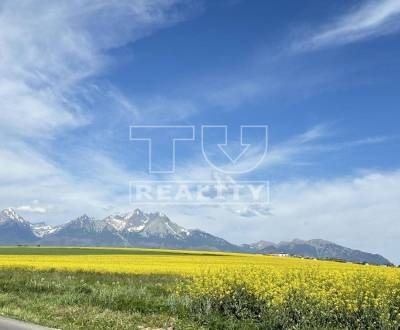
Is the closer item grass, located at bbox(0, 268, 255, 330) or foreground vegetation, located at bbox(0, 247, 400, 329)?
foreground vegetation, located at bbox(0, 247, 400, 329)

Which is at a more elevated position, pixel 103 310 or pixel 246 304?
pixel 246 304

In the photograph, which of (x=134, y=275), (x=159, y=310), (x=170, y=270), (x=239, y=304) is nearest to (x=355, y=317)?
(x=239, y=304)

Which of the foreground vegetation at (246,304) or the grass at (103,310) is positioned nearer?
the foreground vegetation at (246,304)

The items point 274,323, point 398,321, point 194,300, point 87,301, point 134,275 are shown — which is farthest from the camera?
point 134,275

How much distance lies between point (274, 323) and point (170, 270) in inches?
1011

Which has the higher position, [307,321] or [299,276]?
[299,276]

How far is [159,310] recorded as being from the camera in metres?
18.8

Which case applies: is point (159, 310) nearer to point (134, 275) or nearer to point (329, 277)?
point (329, 277)

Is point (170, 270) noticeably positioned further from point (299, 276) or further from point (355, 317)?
point (355, 317)

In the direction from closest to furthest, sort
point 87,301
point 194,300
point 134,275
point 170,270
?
point 194,300
point 87,301
point 134,275
point 170,270

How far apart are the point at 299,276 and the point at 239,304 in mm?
2254

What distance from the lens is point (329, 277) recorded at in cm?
1742

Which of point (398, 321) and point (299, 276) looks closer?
point (398, 321)

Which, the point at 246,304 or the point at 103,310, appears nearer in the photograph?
the point at 246,304
